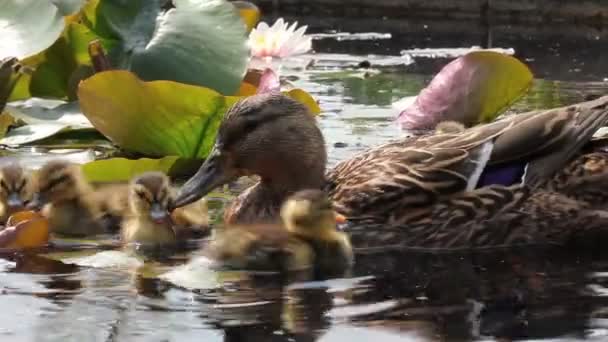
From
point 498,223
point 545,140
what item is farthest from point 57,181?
point 545,140

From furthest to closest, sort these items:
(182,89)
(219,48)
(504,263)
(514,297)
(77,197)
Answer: (219,48) → (182,89) → (77,197) → (504,263) → (514,297)

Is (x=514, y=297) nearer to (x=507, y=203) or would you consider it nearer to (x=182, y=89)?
(x=507, y=203)

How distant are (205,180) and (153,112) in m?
0.78

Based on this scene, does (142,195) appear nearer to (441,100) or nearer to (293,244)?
(293,244)

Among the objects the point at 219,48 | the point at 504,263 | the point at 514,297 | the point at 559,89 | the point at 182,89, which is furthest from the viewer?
the point at 559,89

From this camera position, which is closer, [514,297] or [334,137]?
[514,297]

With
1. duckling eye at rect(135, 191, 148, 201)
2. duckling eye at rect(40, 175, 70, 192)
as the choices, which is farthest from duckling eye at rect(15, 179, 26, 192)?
duckling eye at rect(135, 191, 148, 201)

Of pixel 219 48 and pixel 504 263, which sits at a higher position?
pixel 219 48

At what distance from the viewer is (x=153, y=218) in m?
5.05

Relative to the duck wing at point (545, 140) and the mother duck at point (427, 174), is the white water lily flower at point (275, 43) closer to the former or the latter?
the mother duck at point (427, 174)

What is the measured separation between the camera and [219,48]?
6676mm

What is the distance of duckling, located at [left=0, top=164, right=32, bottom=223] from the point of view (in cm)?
528

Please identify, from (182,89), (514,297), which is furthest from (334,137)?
(514,297)

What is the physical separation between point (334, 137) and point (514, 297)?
2708 mm
